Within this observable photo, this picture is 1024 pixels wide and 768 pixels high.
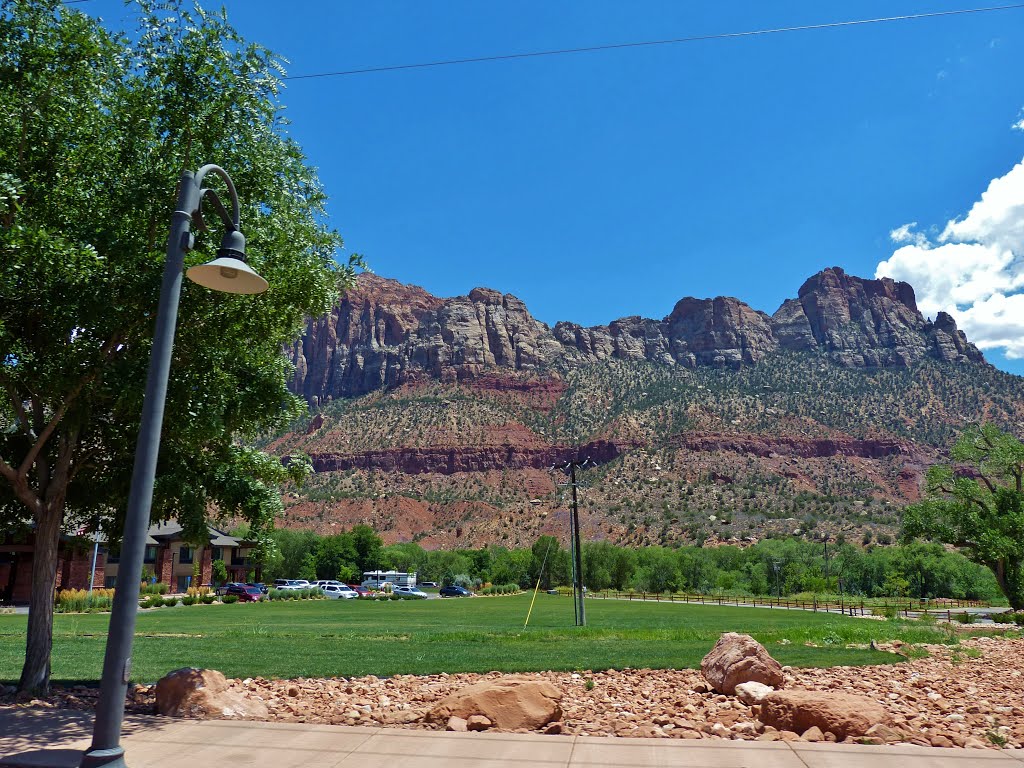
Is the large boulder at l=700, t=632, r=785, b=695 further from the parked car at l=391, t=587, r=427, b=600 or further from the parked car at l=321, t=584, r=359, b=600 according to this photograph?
the parked car at l=391, t=587, r=427, b=600

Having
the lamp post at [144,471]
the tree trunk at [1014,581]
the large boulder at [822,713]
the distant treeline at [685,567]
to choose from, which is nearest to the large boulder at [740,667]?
the large boulder at [822,713]

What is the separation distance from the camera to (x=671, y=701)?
1174cm

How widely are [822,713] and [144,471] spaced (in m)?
8.20

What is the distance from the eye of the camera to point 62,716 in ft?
31.8

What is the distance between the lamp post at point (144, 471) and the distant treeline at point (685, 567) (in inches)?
3383

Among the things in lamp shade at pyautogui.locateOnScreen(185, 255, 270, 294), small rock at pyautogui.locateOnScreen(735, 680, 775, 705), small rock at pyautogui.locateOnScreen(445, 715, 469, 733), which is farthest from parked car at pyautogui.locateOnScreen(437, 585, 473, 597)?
lamp shade at pyautogui.locateOnScreen(185, 255, 270, 294)

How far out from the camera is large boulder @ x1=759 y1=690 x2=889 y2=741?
8.91 metres

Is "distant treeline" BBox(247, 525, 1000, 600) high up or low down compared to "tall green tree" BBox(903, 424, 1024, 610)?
down

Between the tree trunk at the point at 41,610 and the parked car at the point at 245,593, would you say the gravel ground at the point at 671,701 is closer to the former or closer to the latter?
the tree trunk at the point at 41,610

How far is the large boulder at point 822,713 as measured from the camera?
8.91 metres

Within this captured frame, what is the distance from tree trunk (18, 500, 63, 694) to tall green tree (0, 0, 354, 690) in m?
0.03

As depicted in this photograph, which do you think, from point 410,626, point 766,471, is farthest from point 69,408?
point 766,471

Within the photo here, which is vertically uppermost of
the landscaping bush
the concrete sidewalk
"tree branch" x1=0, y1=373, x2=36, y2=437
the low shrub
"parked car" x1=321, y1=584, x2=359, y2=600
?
"tree branch" x1=0, y1=373, x2=36, y2=437

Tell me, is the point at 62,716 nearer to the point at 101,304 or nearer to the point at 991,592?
the point at 101,304
